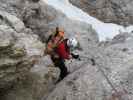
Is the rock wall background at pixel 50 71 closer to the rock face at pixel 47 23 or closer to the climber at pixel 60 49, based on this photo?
the climber at pixel 60 49

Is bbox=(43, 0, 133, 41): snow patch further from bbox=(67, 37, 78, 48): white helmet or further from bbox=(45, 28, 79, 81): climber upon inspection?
bbox=(45, 28, 79, 81): climber

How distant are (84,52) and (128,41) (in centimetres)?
197

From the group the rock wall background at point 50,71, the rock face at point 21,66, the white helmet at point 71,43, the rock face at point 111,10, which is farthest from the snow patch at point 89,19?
the rock face at point 21,66

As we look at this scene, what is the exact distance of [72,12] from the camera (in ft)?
101

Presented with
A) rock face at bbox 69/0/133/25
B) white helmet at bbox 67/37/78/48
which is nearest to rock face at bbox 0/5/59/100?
white helmet at bbox 67/37/78/48

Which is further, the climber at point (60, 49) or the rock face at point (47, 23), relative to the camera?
the rock face at point (47, 23)

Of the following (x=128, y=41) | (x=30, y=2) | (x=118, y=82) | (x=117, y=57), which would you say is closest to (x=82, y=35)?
(x=30, y=2)

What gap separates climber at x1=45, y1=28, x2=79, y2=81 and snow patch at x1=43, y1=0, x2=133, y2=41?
13.2m

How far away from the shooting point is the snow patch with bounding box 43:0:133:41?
28.6 m

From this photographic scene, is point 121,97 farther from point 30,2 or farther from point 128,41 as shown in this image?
point 30,2

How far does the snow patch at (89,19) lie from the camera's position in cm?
2862

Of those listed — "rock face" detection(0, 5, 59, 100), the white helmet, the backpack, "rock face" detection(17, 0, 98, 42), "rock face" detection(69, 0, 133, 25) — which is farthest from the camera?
"rock face" detection(69, 0, 133, 25)

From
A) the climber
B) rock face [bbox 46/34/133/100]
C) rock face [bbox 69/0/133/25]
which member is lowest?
rock face [bbox 46/34/133/100]

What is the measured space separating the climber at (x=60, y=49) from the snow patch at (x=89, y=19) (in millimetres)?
13166
